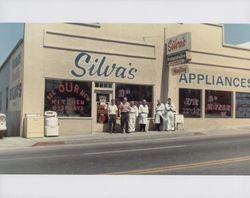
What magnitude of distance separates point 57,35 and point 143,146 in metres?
3.88

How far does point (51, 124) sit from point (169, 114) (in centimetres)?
350

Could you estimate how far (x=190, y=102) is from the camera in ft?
51.5

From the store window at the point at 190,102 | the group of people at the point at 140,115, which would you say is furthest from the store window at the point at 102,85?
the store window at the point at 190,102

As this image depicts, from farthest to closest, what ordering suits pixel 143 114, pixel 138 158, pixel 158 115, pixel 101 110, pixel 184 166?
pixel 101 110 < pixel 143 114 < pixel 158 115 < pixel 138 158 < pixel 184 166

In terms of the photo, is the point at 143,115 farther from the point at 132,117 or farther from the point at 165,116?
the point at 165,116

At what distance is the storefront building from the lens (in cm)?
1445

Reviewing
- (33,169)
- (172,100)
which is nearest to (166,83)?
(172,100)

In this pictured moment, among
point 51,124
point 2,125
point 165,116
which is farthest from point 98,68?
point 2,125

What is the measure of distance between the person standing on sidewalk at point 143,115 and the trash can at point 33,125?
2952mm

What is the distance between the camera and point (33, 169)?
11.9m

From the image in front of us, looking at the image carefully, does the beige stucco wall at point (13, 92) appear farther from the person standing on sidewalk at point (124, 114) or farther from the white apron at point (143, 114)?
the white apron at point (143, 114)

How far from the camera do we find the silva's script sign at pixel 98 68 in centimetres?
1465

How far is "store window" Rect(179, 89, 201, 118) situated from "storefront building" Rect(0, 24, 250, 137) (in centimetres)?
3
